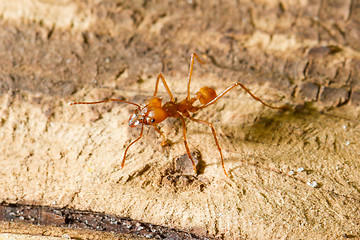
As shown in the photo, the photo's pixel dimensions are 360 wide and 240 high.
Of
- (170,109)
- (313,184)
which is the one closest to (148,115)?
(170,109)

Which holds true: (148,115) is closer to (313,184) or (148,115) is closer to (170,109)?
(170,109)

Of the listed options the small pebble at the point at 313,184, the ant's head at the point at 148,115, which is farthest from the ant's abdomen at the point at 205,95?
the small pebble at the point at 313,184

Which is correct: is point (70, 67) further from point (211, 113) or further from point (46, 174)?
point (211, 113)

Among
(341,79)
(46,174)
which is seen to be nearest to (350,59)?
(341,79)

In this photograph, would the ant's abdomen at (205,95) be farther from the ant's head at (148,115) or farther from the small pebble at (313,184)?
the small pebble at (313,184)

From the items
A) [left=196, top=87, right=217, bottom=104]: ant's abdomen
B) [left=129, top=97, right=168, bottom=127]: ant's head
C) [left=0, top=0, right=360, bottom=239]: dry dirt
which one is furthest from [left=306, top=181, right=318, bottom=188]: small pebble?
[left=129, top=97, right=168, bottom=127]: ant's head
